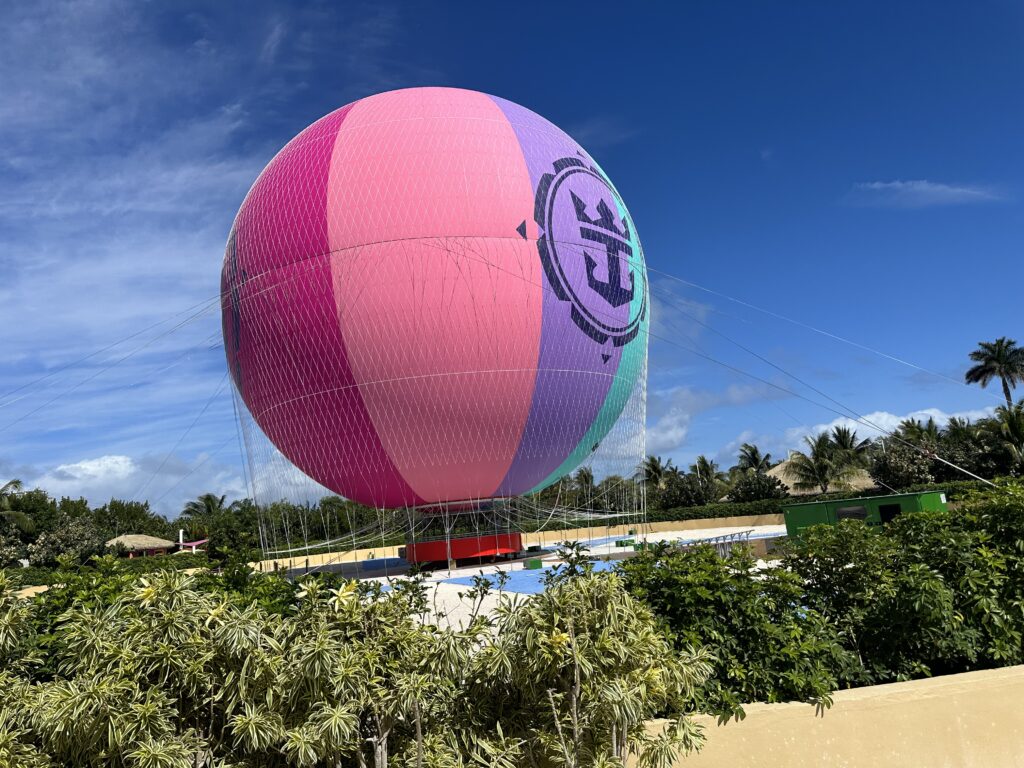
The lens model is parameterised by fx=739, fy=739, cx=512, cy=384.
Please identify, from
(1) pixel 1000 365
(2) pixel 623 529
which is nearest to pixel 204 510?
(2) pixel 623 529

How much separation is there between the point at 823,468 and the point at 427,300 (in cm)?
3834

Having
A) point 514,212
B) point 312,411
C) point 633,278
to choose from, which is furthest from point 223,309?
point 633,278

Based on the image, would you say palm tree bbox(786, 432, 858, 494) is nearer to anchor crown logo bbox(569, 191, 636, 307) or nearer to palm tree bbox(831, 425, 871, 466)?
palm tree bbox(831, 425, 871, 466)

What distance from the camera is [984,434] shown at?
3288 centimetres

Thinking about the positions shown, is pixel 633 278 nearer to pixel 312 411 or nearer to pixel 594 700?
pixel 312 411

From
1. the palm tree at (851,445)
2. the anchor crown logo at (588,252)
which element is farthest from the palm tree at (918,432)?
the anchor crown logo at (588,252)

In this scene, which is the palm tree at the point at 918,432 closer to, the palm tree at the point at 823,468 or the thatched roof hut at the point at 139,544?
the palm tree at the point at 823,468

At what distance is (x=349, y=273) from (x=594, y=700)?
37.7ft

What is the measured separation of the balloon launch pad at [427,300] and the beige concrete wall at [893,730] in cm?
1008

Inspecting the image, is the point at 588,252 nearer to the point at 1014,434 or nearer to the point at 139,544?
the point at 1014,434

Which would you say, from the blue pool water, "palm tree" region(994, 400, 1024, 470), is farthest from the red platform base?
"palm tree" region(994, 400, 1024, 470)

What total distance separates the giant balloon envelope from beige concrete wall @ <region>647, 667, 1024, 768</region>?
10.1 meters

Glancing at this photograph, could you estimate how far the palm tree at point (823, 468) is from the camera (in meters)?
45.3

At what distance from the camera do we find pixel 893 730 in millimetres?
4828
